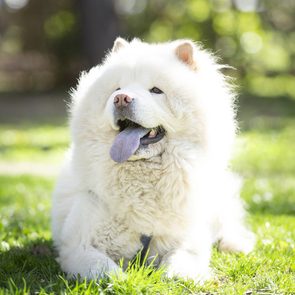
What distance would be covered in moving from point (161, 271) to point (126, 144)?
836 millimetres

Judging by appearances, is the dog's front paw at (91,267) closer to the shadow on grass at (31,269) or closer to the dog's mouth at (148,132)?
the shadow on grass at (31,269)

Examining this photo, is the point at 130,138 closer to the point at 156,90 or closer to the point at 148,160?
the point at 148,160

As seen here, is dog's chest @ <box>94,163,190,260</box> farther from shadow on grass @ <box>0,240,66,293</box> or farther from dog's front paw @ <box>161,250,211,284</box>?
shadow on grass @ <box>0,240,66,293</box>

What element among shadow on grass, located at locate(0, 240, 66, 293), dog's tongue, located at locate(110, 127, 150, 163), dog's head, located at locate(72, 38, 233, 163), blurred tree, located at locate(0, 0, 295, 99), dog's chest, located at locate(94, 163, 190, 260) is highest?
dog's head, located at locate(72, 38, 233, 163)

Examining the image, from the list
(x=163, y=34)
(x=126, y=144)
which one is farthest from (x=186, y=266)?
(x=163, y=34)

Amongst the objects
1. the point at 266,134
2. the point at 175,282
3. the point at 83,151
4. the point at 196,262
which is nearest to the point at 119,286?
the point at 175,282

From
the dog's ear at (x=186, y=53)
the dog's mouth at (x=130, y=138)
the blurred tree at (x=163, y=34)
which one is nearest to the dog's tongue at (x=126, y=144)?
the dog's mouth at (x=130, y=138)

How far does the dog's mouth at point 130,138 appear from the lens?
12.2 ft

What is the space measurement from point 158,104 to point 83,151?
0.64 meters

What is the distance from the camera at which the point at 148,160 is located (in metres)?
3.83

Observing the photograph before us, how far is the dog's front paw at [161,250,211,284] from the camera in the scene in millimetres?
3705

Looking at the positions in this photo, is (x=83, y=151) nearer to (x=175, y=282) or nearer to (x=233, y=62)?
(x=175, y=282)

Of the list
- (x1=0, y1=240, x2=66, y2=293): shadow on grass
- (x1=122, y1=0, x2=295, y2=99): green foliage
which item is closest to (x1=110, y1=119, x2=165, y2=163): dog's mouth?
(x1=0, y1=240, x2=66, y2=293): shadow on grass

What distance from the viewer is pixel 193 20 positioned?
24.1 m
